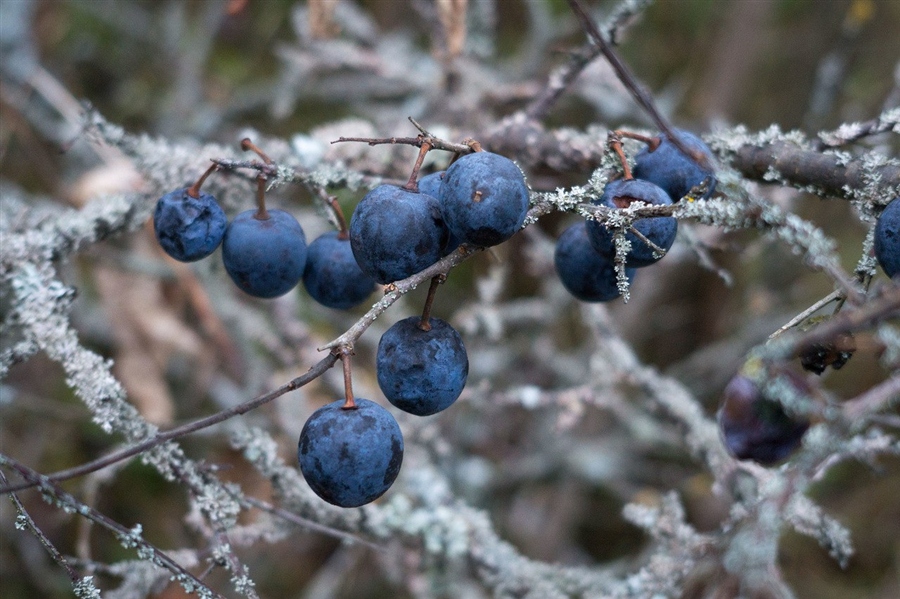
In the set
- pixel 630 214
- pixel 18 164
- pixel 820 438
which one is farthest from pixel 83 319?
pixel 820 438

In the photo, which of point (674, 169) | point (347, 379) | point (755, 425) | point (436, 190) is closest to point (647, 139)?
point (674, 169)

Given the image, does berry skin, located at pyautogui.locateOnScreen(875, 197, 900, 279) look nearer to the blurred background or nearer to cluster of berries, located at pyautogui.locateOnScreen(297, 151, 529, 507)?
cluster of berries, located at pyautogui.locateOnScreen(297, 151, 529, 507)

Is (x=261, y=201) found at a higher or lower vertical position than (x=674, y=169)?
higher

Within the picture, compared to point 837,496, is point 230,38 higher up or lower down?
higher up

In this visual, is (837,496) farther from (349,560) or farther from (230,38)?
(230,38)

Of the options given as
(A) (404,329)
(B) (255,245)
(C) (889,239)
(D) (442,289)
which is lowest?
(C) (889,239)

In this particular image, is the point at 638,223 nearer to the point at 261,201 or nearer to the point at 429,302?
the point at 429,302

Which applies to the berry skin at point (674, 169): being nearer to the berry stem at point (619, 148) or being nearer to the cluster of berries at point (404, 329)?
the berry stem at point (619, 148)
